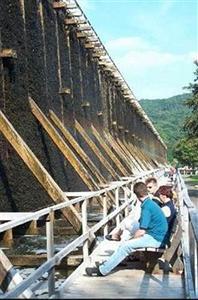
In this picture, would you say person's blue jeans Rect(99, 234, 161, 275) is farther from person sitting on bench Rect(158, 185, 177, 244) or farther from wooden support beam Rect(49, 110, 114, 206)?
wooden support beam Rect(49, 110, 114, 206)

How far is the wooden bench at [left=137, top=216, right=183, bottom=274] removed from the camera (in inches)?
291

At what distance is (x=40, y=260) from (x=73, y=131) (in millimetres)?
14282

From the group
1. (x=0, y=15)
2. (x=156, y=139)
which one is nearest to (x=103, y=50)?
(x=0, y=15)

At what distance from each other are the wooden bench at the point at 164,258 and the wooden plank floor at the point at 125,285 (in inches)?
3.7

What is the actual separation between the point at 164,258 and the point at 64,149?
8.65 m

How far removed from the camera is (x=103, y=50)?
2992 cm

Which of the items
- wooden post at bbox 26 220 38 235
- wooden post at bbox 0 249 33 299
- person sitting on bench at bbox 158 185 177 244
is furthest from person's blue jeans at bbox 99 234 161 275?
wooden post at bbox 26 220 38 235

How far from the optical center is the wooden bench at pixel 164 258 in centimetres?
740

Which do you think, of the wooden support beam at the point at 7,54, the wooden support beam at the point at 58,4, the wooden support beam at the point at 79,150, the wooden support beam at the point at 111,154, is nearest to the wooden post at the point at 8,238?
the wooden support beam at the point at 7,54

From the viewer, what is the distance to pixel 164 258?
24.4ft

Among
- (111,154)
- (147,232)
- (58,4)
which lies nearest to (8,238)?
(147,232)

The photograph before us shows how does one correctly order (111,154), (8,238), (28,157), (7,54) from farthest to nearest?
1. (111,154)
2. (7,54)
3. (8,238)
4. (28,157)

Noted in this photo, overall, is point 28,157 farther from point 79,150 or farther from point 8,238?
point 79,150

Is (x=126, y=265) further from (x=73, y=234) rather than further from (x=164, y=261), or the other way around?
(x=73, y=234)
